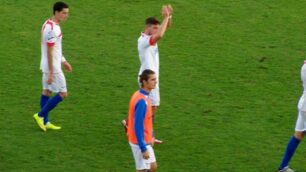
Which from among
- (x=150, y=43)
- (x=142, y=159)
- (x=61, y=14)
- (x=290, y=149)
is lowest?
(x=290, y=149)

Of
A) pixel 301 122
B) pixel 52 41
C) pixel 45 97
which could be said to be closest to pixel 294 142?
pixel 301 122

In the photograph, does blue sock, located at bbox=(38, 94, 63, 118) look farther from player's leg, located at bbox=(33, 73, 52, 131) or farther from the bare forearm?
the bare forearm

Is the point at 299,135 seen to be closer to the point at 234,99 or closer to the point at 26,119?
the point at 234,99

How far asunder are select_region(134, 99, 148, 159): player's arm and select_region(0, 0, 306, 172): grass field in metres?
1.74

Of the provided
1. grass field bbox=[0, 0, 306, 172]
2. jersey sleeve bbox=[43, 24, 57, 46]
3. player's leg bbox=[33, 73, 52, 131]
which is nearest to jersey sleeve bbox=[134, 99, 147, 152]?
grass field bbox=[0, 0, 306, 172]

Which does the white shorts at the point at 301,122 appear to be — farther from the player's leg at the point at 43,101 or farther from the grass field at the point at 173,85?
the player's leg at the point at 43,101

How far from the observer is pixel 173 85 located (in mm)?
14547

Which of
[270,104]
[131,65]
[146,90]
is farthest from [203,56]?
[146,90]

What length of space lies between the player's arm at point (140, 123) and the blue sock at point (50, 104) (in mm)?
3033

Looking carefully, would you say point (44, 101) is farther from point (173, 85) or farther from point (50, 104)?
point (173, 85)

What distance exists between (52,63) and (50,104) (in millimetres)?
655

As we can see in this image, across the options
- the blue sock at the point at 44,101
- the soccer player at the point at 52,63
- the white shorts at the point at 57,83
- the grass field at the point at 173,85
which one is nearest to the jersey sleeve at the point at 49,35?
the soccer player at the point at 52,63

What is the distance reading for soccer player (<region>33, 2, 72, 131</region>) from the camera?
12.3m

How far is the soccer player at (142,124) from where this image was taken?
9766 mm
